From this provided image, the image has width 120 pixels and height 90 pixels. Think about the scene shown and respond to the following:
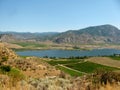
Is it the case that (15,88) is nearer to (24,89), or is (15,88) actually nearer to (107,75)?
(24,89)

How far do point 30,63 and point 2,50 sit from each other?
3.81m

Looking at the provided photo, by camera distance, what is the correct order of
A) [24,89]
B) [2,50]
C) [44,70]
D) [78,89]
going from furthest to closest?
[2,50]
[44,70]
[78,89]
[24,89]

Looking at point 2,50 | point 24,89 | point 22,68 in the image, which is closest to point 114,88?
point 24,89

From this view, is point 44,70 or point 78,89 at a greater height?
point 78,89

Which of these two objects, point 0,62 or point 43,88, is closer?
point 43,88

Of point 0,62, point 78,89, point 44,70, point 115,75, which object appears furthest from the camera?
point 44,70

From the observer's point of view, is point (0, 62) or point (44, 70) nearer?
point (0, 62)

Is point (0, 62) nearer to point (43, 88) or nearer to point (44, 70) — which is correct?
point (44, 70)

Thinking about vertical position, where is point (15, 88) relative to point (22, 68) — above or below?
above

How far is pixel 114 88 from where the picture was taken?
19.4 feet

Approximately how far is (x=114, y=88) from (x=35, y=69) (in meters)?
17.4

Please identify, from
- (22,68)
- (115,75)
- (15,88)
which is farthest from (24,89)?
(22,68)

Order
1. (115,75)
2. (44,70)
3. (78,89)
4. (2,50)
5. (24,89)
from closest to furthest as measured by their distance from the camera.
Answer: (24,89) < (78,89) < (115,75) < (44,70) < (2,50)

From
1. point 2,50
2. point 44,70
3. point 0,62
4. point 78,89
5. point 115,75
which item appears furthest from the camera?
point 2,50
